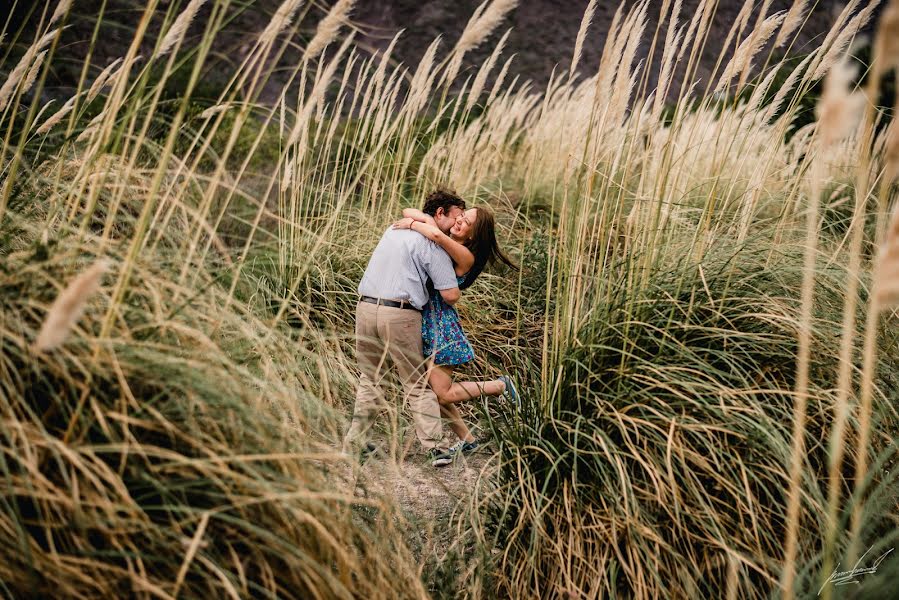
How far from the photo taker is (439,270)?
2.72 m

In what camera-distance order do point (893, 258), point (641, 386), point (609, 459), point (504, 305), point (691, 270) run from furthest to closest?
point (504, 305), point (691, 270), point (641, 386), point (609, 459), point (893, 258)

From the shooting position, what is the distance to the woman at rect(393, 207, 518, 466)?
2725 mm

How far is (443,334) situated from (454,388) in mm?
247

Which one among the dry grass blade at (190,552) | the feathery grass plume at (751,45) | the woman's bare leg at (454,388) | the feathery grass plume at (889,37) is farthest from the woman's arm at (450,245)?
the feathery grass plume at (889,37)

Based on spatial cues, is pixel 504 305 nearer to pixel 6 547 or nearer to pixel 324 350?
pixel 324 350

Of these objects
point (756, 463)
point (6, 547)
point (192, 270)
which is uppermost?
point (192, 270)

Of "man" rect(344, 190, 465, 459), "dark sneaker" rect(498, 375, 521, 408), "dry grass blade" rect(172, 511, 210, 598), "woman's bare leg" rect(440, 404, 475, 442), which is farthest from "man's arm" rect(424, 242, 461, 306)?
"dry grass blade" rect(172, 511, 210, 598)

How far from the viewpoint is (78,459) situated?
3.66 feet

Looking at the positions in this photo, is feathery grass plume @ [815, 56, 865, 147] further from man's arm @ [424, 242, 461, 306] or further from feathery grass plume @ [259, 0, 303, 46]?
man's arm @ [424, 242, 461, 306]

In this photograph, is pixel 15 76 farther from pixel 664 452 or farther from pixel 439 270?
pixel 664 452

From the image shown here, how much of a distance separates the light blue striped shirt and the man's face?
0.24 meters

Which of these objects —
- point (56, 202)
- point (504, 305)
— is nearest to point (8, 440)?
point (56, 202)

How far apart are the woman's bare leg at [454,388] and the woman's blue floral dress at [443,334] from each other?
6 centimetres

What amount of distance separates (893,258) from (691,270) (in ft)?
4.92
